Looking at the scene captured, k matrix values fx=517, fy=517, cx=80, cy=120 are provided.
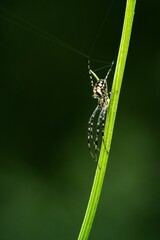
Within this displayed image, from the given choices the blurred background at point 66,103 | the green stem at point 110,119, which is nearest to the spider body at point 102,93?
the green stem at point 110,119

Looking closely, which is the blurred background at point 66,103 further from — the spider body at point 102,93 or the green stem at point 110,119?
the green stem at point 110,119

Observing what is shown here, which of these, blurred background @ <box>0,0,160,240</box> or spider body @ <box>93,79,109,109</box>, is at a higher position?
blurred background @ <box>0,0,160,240</box>

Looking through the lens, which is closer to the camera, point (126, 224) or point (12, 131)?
point (126, 224)

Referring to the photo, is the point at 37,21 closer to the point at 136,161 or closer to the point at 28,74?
the point at 28,74

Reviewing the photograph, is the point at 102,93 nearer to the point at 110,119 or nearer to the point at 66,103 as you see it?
the point at 110,119

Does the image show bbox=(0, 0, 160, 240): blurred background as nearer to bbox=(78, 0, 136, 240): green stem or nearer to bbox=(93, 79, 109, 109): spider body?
bbox=(93, 79, 109, 109): spider body

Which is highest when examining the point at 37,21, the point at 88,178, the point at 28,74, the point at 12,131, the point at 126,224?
the point at 37,21

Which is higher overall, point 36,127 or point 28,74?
point 28,74

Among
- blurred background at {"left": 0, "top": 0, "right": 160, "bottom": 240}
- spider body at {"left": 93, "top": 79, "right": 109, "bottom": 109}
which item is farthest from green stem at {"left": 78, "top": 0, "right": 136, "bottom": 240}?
blurred background at {"left": 0, "top": 0, "right": 160, "bottom": 240}

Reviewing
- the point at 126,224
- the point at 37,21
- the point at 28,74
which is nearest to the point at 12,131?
the point at 28,74
